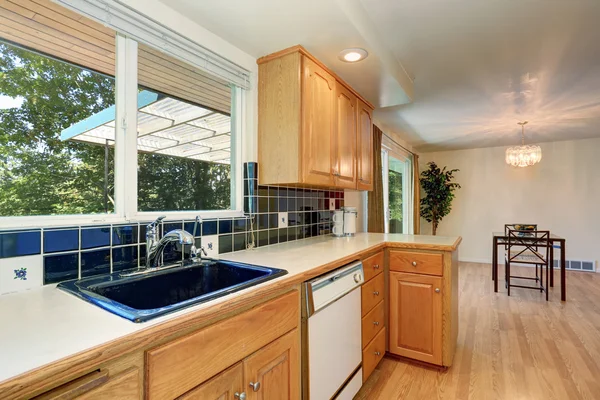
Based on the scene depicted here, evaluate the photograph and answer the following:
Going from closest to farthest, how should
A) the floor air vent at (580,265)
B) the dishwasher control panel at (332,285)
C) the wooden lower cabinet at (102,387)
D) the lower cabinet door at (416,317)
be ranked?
the wooden lower cabinet at (102,387) < the dishwasher control panel at (332,285) < the lower cabinet door at (416,317) < the floor air vent at (580,265)

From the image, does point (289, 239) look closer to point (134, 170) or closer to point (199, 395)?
point (134, 170)

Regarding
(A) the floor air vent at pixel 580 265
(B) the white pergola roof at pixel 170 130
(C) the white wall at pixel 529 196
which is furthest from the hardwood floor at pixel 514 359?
(C) the white wall at pixel 529 196

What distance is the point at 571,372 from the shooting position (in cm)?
200

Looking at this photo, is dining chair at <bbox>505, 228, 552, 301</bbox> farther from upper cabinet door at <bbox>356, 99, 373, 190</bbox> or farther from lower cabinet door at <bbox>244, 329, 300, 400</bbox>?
lower cabinet door at <bbox>244, 329, 300, 400</bbox>

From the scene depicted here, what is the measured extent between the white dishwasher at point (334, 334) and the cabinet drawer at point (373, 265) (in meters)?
0.12

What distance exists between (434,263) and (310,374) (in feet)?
3.82

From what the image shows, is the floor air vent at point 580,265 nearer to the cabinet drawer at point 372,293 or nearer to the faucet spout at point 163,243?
the cabinet drawer at point 372,293

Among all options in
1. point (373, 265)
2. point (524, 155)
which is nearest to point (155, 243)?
point (373, 265)

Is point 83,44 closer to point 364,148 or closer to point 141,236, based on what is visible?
point 141,236

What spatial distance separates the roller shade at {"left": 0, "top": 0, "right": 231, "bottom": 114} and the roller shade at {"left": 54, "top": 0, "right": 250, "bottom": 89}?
72 millimetres

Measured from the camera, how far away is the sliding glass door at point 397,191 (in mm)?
4336

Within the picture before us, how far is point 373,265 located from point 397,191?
11.4ft

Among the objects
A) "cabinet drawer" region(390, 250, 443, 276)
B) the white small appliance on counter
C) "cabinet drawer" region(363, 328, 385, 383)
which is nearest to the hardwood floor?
"cabinet drawer" region(363, 328, 385, 383)

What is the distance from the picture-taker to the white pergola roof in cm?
126
